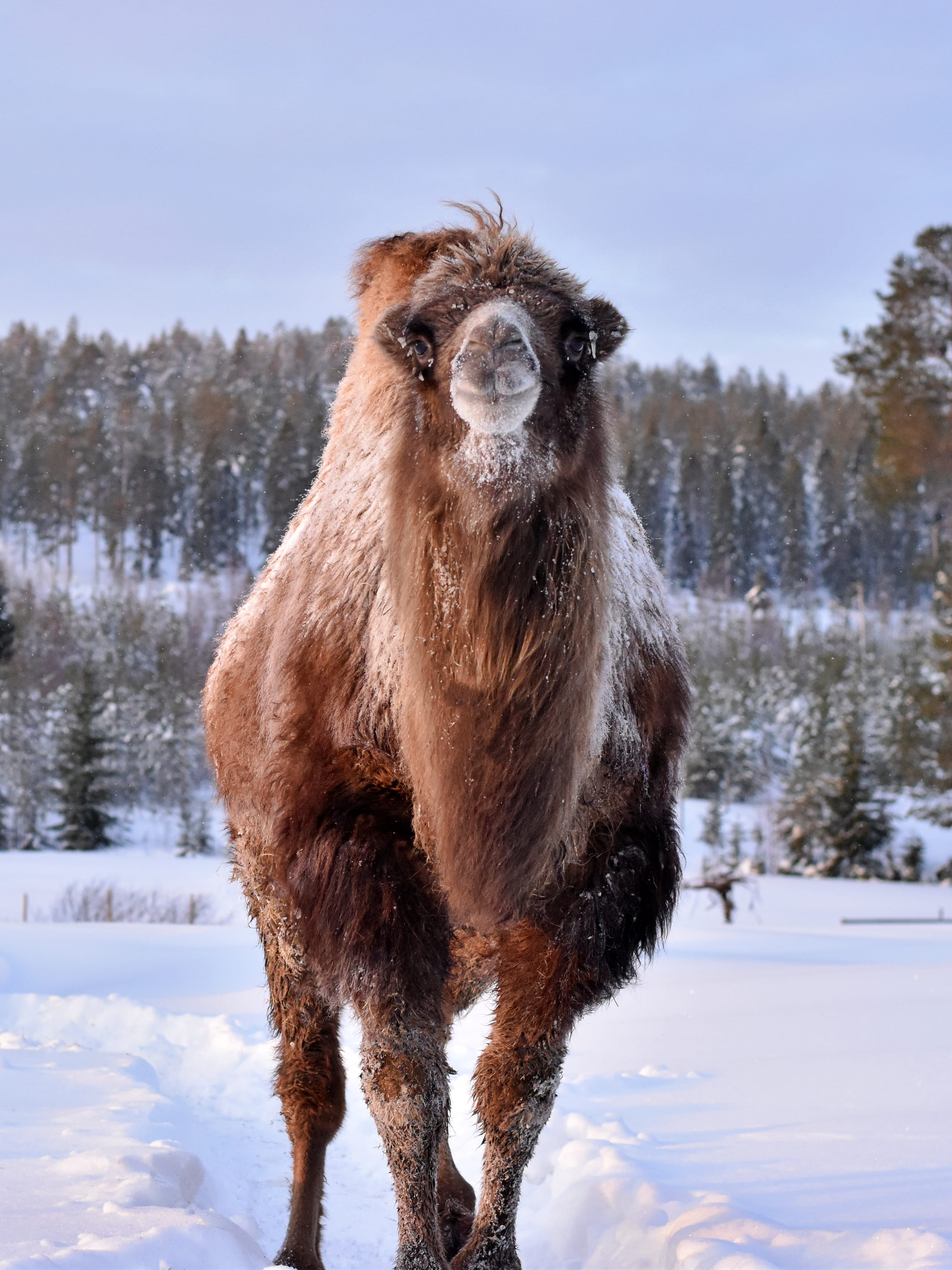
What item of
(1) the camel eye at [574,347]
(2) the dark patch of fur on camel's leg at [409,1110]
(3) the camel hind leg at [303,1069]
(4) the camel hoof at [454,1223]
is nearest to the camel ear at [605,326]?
(1) the camel eye at [574,347]

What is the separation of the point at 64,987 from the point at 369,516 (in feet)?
26.6

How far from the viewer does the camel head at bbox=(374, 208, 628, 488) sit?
309 centimetres

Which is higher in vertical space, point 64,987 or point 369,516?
point 369,516

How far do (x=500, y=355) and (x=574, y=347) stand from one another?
0.43 metres

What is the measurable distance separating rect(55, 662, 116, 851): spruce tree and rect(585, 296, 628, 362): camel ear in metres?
35.9

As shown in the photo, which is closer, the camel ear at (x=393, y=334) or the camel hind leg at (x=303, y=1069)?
the camel ear at (x=393, y=334)

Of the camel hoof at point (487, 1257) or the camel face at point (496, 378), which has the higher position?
the camel face at point (496, 378)

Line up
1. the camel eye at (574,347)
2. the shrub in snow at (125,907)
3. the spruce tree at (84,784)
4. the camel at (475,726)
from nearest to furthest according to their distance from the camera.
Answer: the camel at (475,726)
the camel eye at (574,347)
the shrub in snow at (125,907)
the spruce tree at (84,784)

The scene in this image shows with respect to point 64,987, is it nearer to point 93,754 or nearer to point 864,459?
point 93,754

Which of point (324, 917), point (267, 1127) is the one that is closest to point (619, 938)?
point (324, 917)

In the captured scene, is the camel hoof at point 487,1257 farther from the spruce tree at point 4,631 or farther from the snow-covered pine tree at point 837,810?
the snow-covered pine tree at point 837,810

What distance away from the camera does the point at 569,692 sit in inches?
131

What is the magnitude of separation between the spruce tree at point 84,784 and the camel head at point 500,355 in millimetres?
35872

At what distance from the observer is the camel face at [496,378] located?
3.05 meters
